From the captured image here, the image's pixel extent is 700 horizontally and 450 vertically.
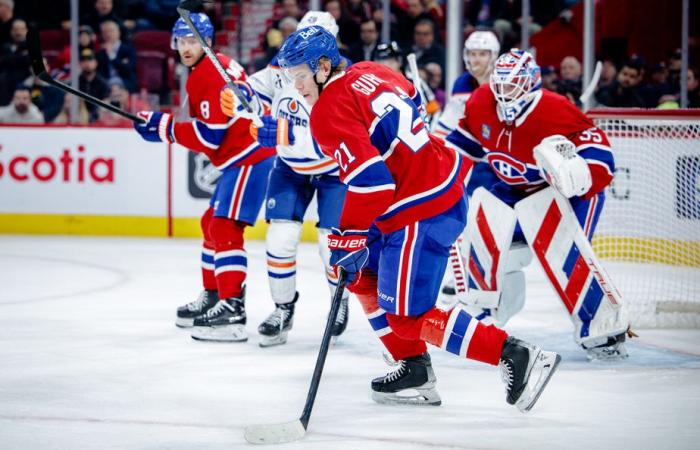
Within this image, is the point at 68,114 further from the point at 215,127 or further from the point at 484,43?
the point at 215,127

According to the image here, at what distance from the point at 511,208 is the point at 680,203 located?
1.14 metres

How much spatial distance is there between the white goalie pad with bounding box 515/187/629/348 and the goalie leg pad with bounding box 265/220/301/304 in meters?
0.82

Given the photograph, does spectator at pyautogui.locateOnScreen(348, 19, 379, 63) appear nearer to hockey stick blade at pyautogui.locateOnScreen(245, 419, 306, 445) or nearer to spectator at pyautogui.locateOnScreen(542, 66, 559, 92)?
spectator at pyautogui.locateOnScreen(542, 66, 559, 92)

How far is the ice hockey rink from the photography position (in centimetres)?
290

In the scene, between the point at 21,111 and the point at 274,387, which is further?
the point at 21,111

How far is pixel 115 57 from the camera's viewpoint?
791 cm

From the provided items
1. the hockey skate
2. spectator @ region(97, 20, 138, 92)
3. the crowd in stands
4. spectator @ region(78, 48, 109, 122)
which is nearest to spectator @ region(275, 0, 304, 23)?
the crowd in stands

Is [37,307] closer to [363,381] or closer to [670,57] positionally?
[363,381]

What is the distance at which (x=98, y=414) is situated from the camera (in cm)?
311

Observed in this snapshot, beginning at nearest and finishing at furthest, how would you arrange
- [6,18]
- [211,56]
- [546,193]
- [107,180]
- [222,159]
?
1. [546,193]
2. [211,56]
3. [222,159]
4. [107,180]
5. [6,18]

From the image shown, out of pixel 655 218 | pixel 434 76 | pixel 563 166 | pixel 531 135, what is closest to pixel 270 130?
pixel 531 135

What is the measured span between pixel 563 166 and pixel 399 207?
36.1 inches

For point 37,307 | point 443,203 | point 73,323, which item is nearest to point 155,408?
point 443,203

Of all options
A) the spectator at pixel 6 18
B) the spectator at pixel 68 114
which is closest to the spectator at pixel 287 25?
the spectator at pixel 68 114
